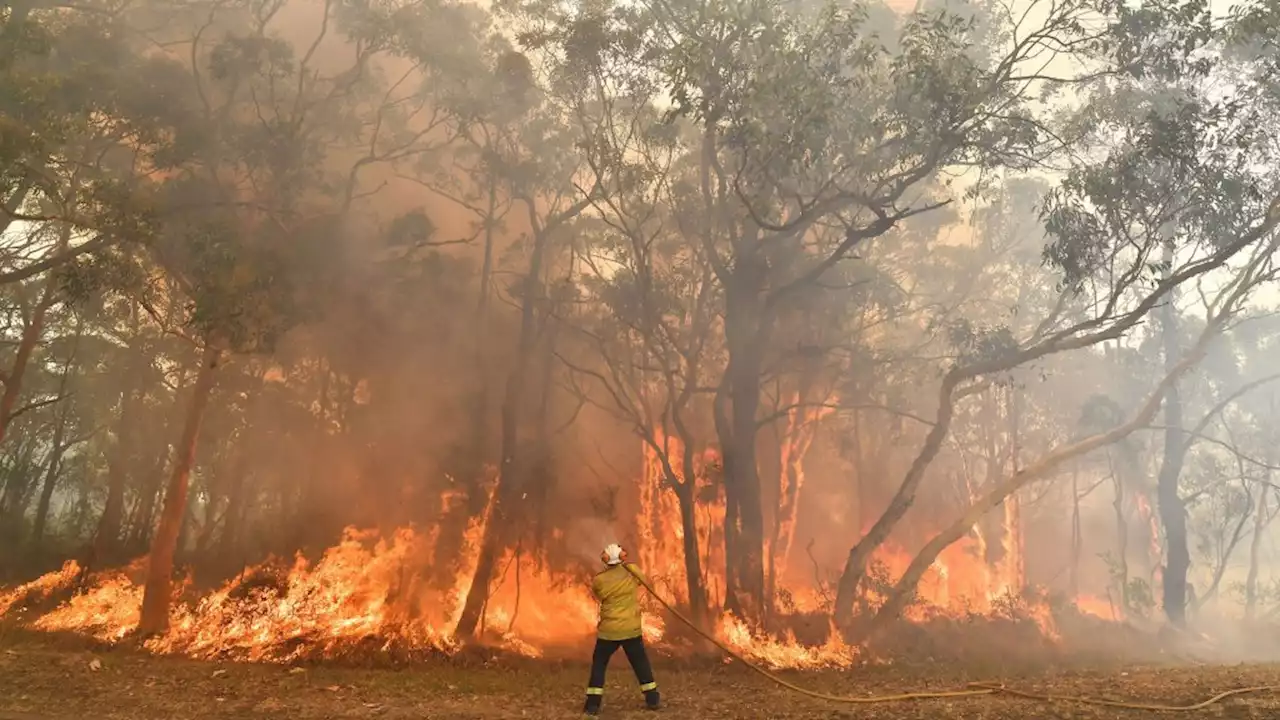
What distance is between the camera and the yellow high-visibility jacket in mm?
8883

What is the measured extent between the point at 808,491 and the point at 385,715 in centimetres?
1899

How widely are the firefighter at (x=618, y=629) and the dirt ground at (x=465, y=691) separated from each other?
1.40 ft

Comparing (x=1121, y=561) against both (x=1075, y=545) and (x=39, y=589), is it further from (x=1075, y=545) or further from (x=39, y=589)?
(x=39, y=589)

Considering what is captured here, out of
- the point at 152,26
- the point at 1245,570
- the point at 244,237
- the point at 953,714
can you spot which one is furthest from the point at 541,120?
the point at 1245,570

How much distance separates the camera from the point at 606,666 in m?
8.97

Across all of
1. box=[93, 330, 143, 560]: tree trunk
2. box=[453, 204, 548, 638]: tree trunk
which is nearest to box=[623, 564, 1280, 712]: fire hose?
box=[453, 204, 548, 638]: tree trunk

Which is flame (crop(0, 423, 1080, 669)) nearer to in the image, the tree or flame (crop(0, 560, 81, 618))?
flame (crop(0, 560, 81, 618))

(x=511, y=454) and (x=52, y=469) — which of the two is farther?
(x=52, y=469)

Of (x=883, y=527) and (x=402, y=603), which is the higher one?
(x=883, y=527)

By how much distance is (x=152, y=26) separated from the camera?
1909 cm

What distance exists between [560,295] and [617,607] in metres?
12.4

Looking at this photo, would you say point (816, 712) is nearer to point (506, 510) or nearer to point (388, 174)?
point (506, 510)

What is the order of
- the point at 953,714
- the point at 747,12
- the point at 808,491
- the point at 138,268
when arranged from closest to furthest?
the point at 953,714, the point at 747,12, the point at 138,268, the point at 808,491

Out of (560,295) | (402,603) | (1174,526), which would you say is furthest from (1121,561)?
(402,603)
